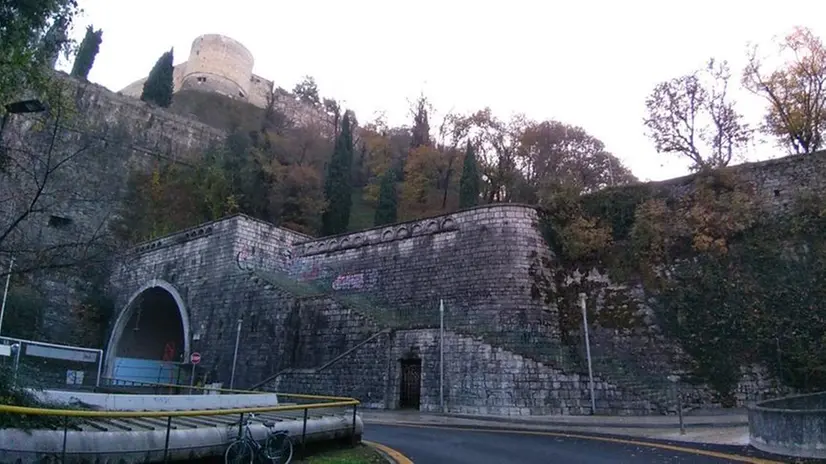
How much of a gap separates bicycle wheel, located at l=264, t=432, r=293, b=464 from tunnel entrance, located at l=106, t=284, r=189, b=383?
22.6 m

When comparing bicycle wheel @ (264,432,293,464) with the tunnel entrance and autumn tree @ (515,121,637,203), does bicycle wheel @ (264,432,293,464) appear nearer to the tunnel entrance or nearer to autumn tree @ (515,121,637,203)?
the tunnel entrance

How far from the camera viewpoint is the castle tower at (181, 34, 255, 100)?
61969 millimetres

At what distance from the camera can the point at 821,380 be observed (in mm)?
14328

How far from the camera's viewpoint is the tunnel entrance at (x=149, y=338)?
92.0 ft

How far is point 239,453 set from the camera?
603 centimetres

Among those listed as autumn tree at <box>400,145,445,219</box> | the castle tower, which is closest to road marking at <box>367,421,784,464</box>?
autumn tree at <box>400,145,445,219</box>

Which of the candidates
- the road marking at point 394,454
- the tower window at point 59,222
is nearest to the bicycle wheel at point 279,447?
the road marking at point 394,454

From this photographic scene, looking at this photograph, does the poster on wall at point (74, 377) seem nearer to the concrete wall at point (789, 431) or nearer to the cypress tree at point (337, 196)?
the cypress tree at point (337, 196)

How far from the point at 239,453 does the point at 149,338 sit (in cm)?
3159

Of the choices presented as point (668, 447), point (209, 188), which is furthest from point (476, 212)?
point (209, 188)

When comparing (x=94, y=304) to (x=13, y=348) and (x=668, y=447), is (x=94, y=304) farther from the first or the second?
(x=668, y=447)

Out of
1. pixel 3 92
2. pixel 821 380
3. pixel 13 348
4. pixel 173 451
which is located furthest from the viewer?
pixel 13 348

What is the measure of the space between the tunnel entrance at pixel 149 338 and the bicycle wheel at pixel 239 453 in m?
23.1

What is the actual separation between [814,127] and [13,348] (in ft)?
105
